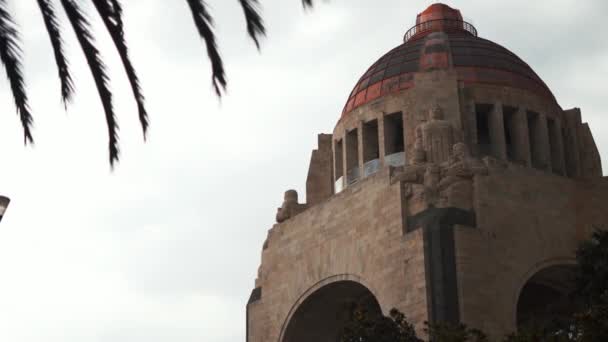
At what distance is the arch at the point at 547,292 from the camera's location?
2991cm

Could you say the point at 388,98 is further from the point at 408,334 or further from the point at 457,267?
the point at 408,334

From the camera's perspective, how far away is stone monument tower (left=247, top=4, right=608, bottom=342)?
28.3 meters

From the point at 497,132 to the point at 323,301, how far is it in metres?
6.98

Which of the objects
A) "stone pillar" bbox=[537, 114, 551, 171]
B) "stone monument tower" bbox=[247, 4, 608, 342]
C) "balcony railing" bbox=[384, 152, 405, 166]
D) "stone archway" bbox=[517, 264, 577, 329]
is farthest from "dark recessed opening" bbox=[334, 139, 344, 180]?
"stone archway" bbox=[517, 264, 577, 329]

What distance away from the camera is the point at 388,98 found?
33906 millimetres

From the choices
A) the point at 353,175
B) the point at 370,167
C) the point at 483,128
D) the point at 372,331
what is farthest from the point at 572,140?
the point at 372,331

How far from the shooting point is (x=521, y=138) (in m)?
33.1

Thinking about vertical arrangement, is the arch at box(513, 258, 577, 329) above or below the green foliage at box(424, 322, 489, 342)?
above

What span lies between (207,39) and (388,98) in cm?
2346

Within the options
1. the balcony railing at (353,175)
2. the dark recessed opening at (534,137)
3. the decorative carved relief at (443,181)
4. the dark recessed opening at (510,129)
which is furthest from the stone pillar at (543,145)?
the balcony railing at (353,175)

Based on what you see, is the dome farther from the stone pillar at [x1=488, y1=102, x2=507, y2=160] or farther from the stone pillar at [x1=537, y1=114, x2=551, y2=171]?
the stone pillar at [x1=537, y1=114, x2=551, y2=171]

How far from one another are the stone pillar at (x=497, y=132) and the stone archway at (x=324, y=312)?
5.46 m

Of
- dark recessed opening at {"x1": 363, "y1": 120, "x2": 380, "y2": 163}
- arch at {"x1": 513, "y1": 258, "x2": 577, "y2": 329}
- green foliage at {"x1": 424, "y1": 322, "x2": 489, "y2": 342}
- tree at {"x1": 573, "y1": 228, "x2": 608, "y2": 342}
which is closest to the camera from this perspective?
green foliage at {"x1": 424, "y1": 322, "x2": 489, "y2": 342}

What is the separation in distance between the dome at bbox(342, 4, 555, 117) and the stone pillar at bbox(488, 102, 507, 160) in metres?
1.04
